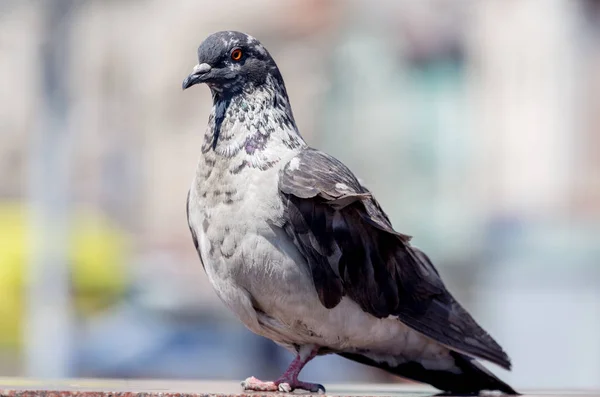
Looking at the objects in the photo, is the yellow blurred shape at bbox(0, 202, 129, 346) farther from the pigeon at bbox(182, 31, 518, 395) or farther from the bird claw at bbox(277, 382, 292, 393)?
the bird claw at bbox(277, 382, 292, 393)

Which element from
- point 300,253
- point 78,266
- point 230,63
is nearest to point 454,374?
point 300,253

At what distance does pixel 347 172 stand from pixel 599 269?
11.0 m

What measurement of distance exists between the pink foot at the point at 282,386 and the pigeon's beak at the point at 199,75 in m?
1.42

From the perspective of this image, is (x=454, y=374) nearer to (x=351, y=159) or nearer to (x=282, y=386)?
(x=282, y=386)

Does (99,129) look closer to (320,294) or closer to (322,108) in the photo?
(322,108)

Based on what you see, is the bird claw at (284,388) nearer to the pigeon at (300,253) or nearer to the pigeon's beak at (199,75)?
the pigeon at (300,253)

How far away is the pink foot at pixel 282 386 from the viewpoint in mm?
5418

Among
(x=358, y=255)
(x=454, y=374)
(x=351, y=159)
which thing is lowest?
(x=351, y=159)

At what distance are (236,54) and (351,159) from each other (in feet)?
42.4

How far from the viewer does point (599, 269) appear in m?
15.8

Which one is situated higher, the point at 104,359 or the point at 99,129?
the point at 99,129

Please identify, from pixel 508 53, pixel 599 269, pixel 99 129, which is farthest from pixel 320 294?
pixel 99 129

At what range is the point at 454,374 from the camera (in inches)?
233

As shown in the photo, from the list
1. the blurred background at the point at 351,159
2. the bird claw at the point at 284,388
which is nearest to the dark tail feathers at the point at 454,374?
the bird claw at the point at 284,388
